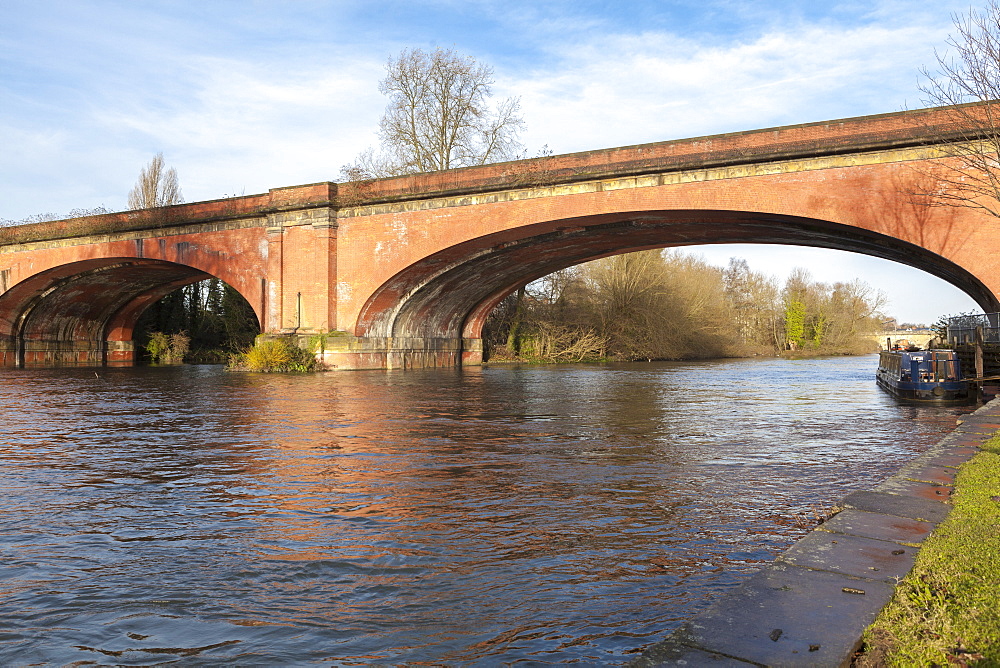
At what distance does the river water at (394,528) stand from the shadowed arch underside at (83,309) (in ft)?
68.0

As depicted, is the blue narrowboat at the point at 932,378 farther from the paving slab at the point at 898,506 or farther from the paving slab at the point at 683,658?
the paving slab at the point at 683,658

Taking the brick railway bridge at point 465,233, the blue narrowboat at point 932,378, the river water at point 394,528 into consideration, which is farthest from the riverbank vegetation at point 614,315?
the river water at point 394,528

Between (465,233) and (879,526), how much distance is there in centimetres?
1770

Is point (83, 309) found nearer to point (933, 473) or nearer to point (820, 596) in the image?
point (933, 473)

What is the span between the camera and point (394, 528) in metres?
4.51

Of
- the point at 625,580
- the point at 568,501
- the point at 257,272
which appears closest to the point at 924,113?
the point at 568,501

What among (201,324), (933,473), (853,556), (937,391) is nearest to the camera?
(853,556)

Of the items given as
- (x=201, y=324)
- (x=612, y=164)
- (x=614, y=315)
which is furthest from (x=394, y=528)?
(x=201, y=324)

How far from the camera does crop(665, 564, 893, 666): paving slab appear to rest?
212cm

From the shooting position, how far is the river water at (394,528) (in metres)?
2.92

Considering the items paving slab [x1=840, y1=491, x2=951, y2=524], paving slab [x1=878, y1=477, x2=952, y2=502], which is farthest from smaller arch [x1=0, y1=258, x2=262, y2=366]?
paving slab [x1=840, y1=491, x2=951, y2=524]

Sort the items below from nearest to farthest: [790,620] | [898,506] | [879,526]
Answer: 1. [790,620]
2. [879,526]
3. [898,506]

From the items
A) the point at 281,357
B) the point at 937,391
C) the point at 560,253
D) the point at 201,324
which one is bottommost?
the point at 937,391

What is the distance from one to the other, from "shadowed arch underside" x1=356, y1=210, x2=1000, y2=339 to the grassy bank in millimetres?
13920
